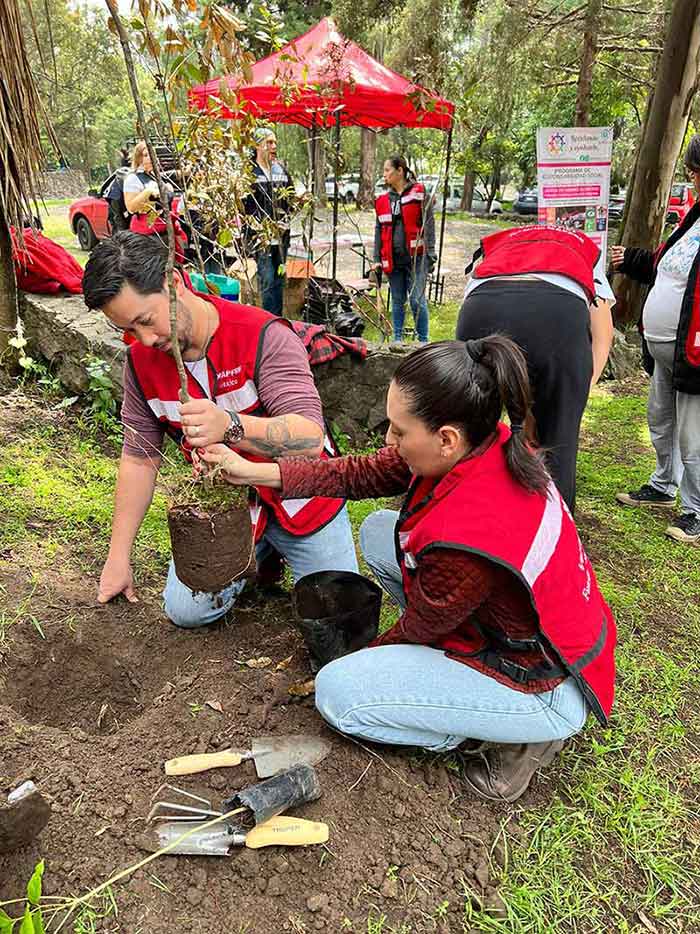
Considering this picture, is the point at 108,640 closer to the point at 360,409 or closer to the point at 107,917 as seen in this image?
the point at 107,917

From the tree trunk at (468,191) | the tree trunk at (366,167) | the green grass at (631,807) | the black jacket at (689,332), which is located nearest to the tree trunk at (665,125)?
the black jacket at (689,332)

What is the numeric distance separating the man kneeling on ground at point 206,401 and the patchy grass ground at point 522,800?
0.41m

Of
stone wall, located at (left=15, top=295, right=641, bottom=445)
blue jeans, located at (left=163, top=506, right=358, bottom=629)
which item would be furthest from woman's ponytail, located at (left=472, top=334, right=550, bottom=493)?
stone wall, located at (left=15, top=295, right=641, bottom=445)

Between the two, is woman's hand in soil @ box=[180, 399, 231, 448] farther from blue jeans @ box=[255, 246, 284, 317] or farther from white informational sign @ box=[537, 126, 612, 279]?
blue jeans @ box=[255, 246, 284, 317]

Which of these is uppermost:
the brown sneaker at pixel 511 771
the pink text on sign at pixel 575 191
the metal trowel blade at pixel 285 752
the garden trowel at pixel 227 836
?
the pink text on sign at pixel 575 191

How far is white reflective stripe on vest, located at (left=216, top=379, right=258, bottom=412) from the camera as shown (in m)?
2.32

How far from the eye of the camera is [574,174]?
4527mm

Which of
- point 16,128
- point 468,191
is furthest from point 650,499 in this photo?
point 468,191

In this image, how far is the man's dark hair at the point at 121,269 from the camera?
1.98 m

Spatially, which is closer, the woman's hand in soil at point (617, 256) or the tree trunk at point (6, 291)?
the woman's hand in soil at point (617, 256)

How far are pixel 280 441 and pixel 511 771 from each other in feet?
3.82

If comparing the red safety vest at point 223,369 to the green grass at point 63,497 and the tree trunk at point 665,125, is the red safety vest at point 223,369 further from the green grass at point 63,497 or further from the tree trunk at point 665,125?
the tree trunk at point 665,125

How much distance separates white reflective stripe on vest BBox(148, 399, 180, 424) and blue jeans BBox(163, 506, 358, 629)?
1.73 ft

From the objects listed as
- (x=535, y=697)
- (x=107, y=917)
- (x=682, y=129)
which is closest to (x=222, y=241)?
(x=535, y=697)
